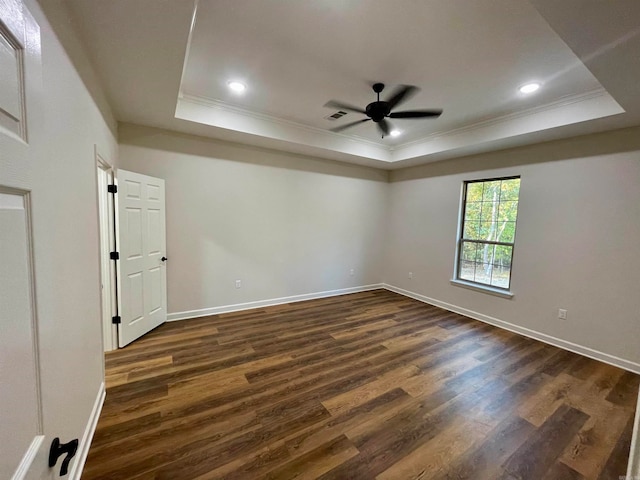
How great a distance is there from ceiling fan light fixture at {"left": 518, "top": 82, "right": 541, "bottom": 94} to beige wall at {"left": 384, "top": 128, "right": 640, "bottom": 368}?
3.55 feet

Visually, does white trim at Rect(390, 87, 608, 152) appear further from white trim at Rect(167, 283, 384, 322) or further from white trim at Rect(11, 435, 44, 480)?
white trim at Rect(11, 435, 44, 480)

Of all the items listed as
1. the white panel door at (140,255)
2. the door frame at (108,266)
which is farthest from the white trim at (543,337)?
the door frame at (108,266)

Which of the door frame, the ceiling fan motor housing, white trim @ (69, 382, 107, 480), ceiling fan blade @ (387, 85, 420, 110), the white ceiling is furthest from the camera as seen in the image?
the door frame

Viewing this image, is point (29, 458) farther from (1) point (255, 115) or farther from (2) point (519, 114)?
(2) point (519, 114)

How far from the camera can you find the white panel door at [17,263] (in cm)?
60

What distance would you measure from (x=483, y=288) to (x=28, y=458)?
15.7 feet

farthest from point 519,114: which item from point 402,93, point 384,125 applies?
point 402,93

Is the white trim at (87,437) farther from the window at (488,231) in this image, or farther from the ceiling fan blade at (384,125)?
the window at (488,231)

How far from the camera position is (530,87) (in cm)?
273

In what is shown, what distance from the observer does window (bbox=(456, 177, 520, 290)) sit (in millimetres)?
3926

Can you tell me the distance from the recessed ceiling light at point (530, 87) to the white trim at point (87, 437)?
4617 millimetres

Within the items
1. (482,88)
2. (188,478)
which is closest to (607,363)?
(482,88)

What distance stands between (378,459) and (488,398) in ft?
4.15

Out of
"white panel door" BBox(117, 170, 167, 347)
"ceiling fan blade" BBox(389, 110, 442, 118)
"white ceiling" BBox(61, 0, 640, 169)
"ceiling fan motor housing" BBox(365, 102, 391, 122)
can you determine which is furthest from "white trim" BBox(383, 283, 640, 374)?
"white panel door" BBox(117, 170, 167, 347)
